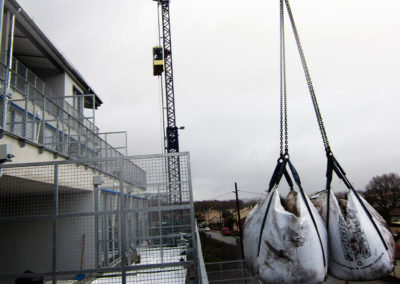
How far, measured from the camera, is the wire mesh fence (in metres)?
4.54

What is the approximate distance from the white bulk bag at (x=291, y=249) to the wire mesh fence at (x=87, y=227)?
1.80 metres

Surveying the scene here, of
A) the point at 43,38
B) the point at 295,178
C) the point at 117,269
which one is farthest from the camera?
the point at 43,38

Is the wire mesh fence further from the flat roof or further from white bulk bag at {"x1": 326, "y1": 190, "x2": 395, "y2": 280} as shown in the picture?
the flat roof

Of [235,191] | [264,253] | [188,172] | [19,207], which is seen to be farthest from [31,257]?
[235,191]

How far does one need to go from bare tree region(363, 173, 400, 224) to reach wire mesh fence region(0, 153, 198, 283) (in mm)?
35467

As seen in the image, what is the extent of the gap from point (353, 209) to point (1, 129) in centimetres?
503

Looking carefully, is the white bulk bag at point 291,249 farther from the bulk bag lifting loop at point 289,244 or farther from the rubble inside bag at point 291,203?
the rubble inside bag at point 291,203

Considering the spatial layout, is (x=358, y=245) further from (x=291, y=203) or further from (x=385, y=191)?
(x=385, y=191)

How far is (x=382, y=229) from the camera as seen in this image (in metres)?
2.55

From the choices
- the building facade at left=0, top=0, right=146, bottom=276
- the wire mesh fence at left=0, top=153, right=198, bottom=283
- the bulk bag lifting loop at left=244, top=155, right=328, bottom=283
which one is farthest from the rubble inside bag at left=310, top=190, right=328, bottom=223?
the building facade at left=0, top=0, right=146, bottom=276

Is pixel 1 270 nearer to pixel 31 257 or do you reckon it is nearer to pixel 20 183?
pixel 31 257

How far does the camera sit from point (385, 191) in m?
39.6

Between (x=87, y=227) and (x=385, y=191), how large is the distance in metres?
44.0

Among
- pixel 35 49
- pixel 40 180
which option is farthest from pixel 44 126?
pixel 35 49
